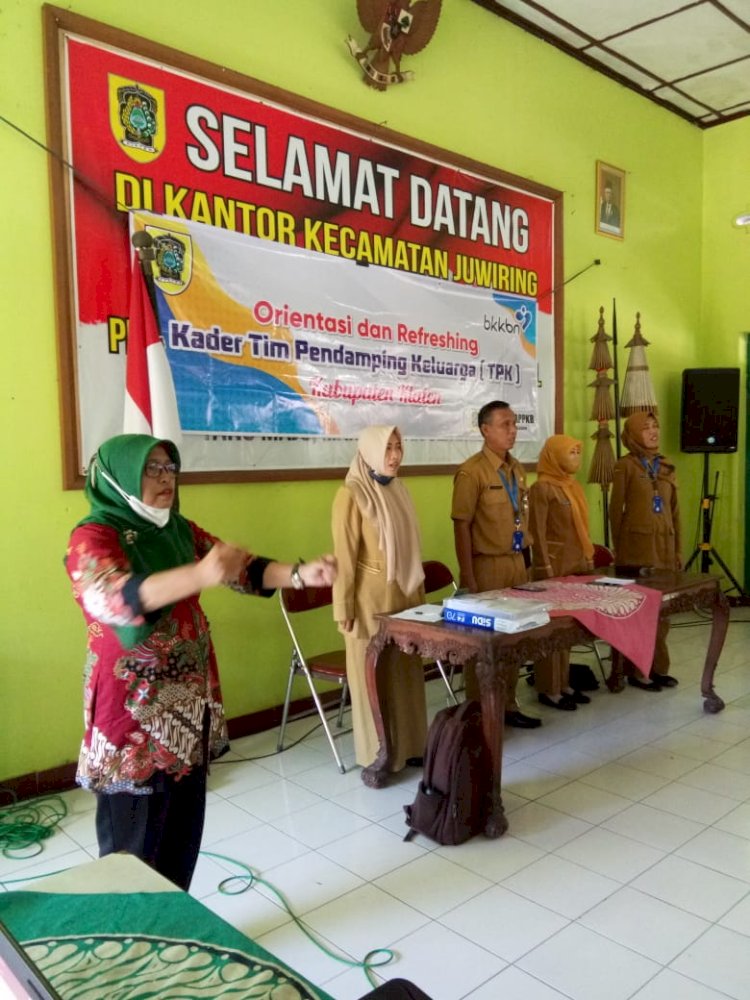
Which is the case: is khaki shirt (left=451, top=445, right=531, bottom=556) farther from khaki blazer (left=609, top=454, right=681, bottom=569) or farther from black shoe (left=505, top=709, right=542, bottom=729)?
khaki blazer (left=609, top=454, right=681, bottom=569)

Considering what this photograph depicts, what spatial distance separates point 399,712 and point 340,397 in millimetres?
1661

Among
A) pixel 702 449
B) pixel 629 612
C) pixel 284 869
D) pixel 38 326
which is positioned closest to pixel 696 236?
pixel 702 449

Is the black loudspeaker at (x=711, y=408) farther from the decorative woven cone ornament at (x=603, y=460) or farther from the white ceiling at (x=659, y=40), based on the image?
the white ceiling at (x=659, y=40)

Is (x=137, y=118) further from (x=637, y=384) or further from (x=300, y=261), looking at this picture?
(x=637, y=384)

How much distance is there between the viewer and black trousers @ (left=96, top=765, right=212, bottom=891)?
1836 mm

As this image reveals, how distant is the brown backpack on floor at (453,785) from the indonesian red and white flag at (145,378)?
1.58 m

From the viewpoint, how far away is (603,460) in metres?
5.52

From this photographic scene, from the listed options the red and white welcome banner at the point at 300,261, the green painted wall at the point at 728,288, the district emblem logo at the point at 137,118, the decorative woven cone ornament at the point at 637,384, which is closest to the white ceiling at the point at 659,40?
the green painted wall at the point at 728,288

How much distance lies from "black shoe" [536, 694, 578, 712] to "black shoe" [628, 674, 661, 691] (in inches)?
21.2

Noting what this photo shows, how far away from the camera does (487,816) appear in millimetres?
2682

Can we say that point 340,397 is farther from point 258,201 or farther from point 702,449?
point 702,449

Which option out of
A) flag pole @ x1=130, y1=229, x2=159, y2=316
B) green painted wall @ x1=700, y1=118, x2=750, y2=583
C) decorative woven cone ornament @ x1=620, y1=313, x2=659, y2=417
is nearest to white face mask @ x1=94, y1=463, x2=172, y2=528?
flag pole @ x1=130, y1=229, x2=159, y2=316

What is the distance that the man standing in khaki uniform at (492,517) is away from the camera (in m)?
3.72

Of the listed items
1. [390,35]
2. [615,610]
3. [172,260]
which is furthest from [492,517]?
[390,35]
